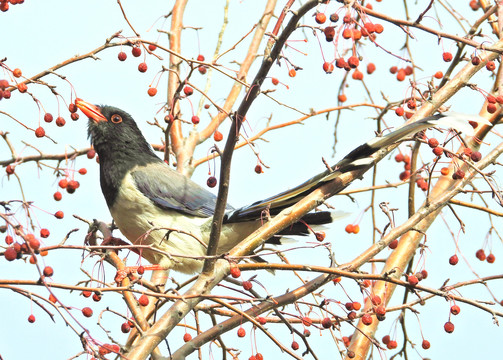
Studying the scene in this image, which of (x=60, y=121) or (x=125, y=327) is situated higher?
(x=60, y=121)

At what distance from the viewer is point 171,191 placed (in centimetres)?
548

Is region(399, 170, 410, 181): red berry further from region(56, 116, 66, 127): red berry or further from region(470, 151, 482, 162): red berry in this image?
region(56, 116, 66, 127): red berry

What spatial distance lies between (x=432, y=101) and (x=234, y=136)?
1691mm

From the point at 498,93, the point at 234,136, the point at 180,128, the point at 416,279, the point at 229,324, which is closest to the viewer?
the point at 234,136

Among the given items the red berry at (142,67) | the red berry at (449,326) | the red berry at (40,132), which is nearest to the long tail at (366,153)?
the red berry at (449,326)

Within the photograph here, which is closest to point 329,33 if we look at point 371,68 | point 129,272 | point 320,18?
point 320,18

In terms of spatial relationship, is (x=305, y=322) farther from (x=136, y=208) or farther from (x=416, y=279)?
(x=136, y=208)

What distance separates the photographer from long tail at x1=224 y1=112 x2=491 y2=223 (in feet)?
11.1

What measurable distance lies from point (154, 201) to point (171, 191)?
168 millimetres

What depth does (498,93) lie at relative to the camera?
15.1 feet

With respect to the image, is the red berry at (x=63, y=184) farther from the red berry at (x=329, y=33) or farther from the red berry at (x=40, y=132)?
the red berry at (x=329, y=33)

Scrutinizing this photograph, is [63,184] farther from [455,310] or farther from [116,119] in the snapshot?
[455,310]

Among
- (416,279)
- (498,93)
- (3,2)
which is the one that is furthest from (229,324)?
(498,93)

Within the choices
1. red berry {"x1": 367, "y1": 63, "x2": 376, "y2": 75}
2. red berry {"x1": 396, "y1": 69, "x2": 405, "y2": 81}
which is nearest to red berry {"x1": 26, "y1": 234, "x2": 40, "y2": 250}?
red berry {"x1": 396, "y1": 69, "x2": 405, "y2": 81}
